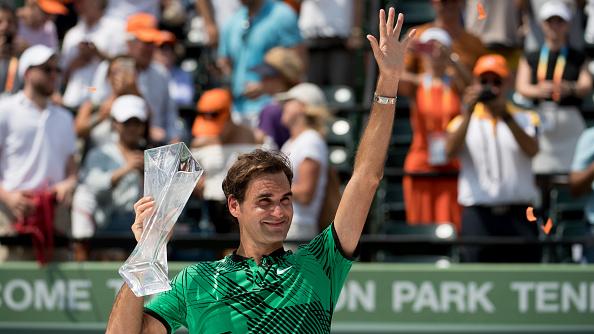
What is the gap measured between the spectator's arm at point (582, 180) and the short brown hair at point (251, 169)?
Answer: 13.4 ft

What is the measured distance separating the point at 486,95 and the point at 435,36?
849mm

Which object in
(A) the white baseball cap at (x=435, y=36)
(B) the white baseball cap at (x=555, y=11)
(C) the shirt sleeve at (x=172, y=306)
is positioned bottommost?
(C) the shirt sleeve at (x=172, y=306)

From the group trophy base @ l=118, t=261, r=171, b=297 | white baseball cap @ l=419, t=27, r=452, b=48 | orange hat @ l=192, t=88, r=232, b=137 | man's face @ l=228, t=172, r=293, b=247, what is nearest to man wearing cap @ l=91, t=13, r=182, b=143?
orange hat @ l=192, t=88, r=232, b=137

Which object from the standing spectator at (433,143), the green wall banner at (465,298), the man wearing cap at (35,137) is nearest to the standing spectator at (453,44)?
the standing spectator at (433,143)

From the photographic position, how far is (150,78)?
31.6 feet

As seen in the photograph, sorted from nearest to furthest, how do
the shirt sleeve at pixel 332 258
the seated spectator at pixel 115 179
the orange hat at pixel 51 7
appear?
the shirt sleeve at pixel 332 258
the seated spectator at pixel 115 179
the orange hat at pixel 51 7

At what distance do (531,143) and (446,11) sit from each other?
1552mm

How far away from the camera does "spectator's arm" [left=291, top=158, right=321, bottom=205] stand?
25.5ft

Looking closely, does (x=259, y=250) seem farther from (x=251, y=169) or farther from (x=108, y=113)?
(x=108, y=113)

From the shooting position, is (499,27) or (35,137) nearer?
(35,137)

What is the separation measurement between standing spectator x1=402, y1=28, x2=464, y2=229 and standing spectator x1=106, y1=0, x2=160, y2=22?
9.59 ft

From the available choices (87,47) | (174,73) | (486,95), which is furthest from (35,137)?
(486,95)

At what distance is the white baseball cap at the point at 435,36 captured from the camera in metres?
8.53

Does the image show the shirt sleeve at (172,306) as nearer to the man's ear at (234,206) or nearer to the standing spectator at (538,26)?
the man's ear at (234,206)
